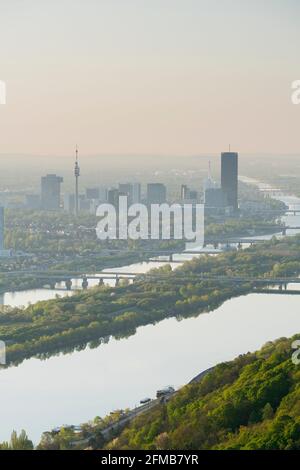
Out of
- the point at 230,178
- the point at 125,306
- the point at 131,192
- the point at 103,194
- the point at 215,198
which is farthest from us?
the point at 230,178

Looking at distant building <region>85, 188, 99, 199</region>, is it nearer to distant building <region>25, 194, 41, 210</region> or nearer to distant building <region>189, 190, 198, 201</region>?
distant building <region>25, 194, 41, 210</region>

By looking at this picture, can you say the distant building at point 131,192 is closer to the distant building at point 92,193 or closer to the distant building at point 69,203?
the distant building at point 92,193

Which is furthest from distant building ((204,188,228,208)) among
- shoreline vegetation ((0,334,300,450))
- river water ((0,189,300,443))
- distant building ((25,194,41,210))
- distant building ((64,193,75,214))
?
shoreline vegetation ((0,334,300,450))

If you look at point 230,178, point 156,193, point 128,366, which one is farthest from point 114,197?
point 128,366

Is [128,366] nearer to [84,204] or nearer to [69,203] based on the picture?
[84,204]

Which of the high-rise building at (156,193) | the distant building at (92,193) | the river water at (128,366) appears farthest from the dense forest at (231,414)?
the distant building at (92,193)

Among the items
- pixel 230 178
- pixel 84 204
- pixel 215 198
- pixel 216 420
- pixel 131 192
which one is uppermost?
pixel 230 178

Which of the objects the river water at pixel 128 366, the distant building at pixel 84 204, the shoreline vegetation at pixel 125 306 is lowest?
the river water at pixel 128 366
